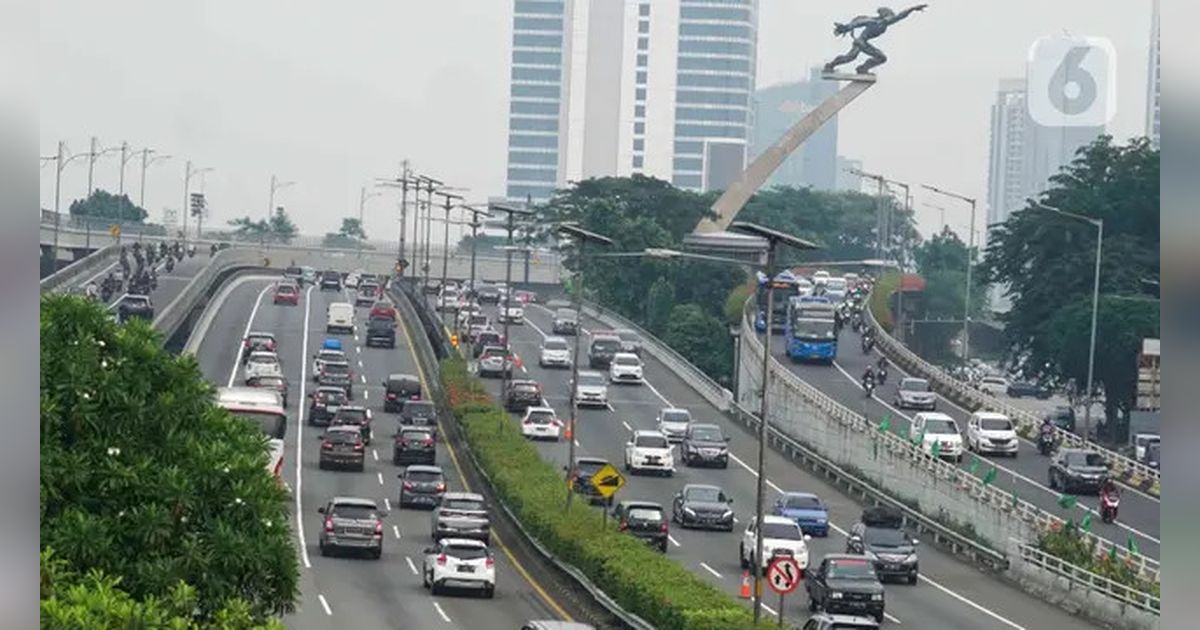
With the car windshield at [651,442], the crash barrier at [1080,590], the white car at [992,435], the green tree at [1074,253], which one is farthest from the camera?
the green tree at [1074,253]

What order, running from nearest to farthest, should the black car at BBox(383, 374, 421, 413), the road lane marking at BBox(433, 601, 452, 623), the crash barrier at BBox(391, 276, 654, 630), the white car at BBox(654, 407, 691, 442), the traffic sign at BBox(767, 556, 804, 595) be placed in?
the traffic sign at BBox(767, 556, 804, 595), the crash barrier at BBox(391, 276, 654, 630), the road lane marking at BBox(433, 601, 452, 623), the white car at BBox(654, 407, 691, 442), the black car at BBox(383, 374, 421, 413)

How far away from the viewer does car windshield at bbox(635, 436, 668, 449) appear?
7044cm

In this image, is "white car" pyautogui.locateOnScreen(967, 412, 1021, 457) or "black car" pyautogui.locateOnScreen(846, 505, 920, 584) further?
"white car" pyautogui.locateOnScreen(967, 412, 1021, 457)

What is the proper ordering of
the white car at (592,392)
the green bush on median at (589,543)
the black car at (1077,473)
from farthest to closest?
the white car at (592,392), the black car at (1077,473), the green bush on median at (589,543)

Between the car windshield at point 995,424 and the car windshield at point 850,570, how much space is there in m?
31.7

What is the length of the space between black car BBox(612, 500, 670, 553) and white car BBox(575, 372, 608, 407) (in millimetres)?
34494

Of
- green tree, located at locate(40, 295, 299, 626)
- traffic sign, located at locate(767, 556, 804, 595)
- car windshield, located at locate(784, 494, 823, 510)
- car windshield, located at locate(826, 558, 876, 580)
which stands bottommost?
car windshield, located at locate(784, 494, 823, 510)

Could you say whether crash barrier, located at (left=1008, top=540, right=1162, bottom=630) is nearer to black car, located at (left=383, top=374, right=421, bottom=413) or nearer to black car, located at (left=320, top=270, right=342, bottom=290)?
black car, located at (left=383, top=374, right=421, bottom=413)

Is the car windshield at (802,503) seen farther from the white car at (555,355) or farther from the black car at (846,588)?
the white car at (555,355)

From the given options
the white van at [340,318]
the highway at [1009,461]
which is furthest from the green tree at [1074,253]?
the white van at [340,318]

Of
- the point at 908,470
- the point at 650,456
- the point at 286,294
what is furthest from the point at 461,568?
the point at 286,294

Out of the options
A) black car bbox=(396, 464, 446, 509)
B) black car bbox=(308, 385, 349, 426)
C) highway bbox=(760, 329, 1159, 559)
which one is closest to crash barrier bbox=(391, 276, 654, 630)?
black car bbox=(396, 464, 446, 509)

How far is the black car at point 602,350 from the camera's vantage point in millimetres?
103875

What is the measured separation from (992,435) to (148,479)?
185ft
